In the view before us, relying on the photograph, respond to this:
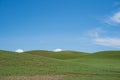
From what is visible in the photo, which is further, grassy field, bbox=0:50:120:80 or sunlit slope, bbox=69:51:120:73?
sunlit slope, bbox=69:51:120:73

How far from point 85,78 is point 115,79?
3.50 meters

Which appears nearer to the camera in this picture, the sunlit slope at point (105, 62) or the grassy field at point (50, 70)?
the grassy field at point (50, 70)

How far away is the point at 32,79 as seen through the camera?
82.8 ft

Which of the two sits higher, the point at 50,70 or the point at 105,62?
the point at 105,62

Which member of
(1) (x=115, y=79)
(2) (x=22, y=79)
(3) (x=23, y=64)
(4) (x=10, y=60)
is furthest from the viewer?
(4) (x=10, y=60)

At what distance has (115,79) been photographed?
88.1 feet

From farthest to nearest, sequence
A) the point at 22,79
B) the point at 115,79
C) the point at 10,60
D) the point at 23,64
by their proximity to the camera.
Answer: the point at 10,60
the point at 23,64
the point at 115,79
the point at 22,79

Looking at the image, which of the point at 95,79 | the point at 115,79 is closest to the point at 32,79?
the point at 95,79

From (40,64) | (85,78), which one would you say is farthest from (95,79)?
(40,64)

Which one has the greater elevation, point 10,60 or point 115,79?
point 10,60

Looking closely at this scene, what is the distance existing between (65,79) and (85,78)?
2564 mm

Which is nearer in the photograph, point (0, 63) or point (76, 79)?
point (76, 79)

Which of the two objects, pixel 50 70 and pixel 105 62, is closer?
pixel 50 70

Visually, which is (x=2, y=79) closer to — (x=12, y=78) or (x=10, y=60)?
(x=12, y=78)
